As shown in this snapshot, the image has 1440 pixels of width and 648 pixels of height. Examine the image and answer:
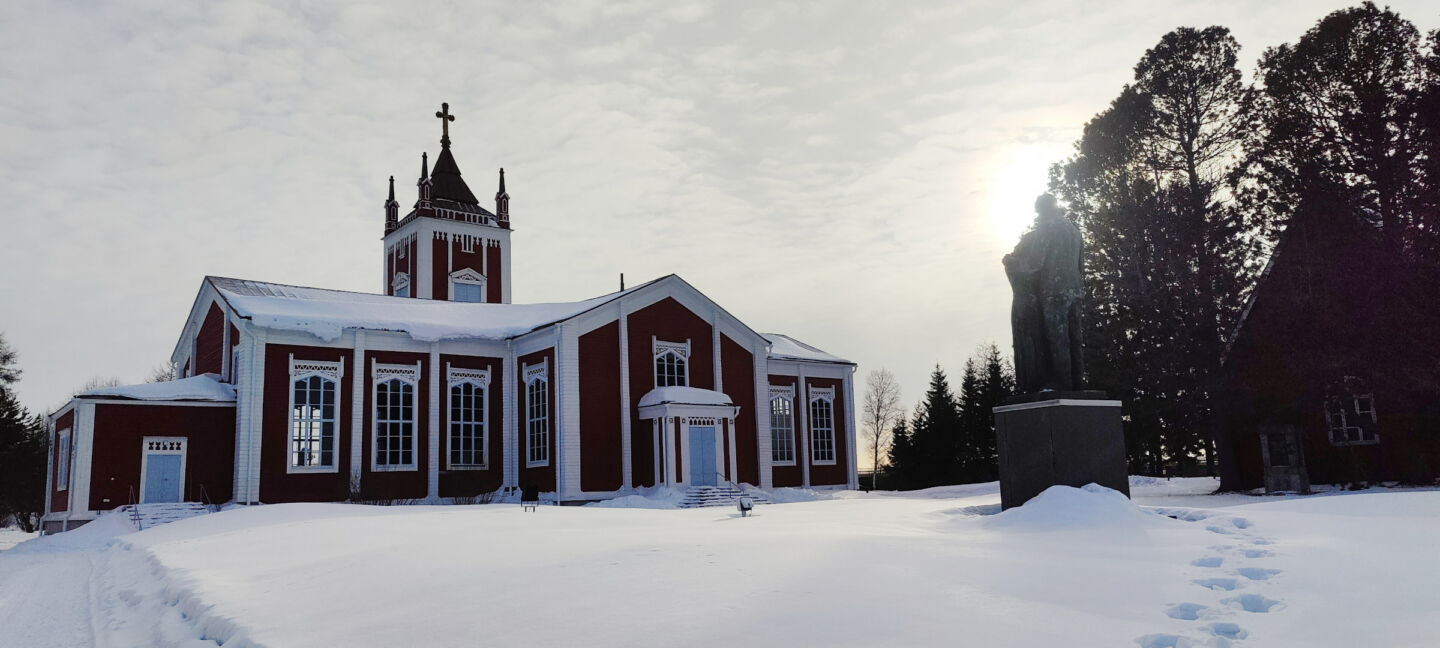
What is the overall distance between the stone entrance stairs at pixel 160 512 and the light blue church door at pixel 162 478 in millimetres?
438

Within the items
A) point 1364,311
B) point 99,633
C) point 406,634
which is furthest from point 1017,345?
point 1364,311

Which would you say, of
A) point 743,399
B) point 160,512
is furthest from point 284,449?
point 743,399

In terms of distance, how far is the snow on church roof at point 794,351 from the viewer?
34125 mm

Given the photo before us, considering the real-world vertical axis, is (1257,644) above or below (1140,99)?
below

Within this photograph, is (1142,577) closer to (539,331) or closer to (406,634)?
Result: (406,634)

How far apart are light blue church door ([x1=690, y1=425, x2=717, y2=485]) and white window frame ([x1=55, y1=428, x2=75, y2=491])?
16269 millimetres

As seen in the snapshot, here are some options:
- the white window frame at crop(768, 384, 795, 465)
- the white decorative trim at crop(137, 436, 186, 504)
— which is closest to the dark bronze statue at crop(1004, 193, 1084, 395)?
the white window frame at crop(768, 384, 795, 465)

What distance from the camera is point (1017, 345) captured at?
1312 cm

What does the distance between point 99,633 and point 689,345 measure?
2241cm

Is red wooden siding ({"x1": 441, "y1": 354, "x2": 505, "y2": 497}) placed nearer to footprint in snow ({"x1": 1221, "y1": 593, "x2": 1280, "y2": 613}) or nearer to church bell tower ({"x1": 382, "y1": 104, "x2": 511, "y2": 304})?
church bell tower ({"x1": 382, "y1": 104, "x2": 511, "y2": 304})

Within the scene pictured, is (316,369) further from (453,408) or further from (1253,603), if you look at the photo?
(1253,603)

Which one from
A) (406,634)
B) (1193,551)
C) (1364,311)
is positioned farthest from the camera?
(1364,311)

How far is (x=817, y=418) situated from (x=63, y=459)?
23633mm

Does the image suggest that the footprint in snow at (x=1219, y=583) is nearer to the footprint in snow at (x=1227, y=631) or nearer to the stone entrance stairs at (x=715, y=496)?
the footprint in snow at (x=1227, y=631)
